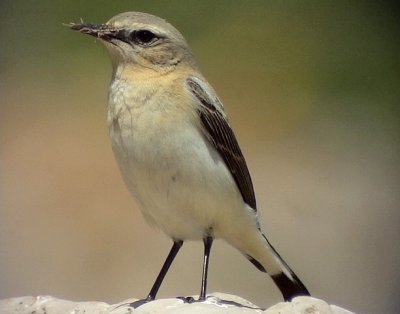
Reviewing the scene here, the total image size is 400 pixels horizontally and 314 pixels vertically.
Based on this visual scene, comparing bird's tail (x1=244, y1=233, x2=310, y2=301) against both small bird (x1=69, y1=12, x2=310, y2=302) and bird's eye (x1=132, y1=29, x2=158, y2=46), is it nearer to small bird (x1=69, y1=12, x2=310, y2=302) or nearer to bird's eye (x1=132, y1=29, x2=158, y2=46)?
small bird (x1=69, y1=12, x2=310, y2=302)

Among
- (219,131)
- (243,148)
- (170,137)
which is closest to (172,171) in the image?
(170,137)

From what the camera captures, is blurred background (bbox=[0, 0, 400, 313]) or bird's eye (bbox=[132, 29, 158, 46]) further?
blurred background (bbox=[0, 0, 400, 313])

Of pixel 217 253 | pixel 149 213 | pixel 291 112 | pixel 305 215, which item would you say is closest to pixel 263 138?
pixel 291 112

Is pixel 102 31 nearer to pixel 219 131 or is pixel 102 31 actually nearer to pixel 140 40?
pixel 140 40

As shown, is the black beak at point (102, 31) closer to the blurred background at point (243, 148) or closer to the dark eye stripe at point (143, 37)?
the dark eye stripe at point (143, 37)

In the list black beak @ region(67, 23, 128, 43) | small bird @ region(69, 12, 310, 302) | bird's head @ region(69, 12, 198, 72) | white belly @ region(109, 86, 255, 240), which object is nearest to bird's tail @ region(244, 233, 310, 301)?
small bird @ region(69, 12, 310, 302)

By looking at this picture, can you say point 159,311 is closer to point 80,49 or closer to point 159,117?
point 159,117
